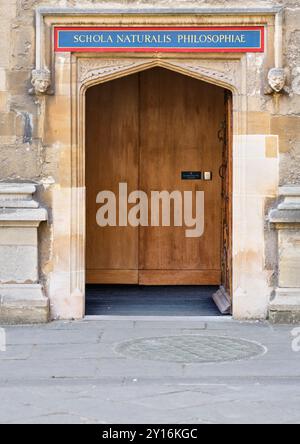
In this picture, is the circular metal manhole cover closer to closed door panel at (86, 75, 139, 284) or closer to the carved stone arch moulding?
the carved stone arch moulding

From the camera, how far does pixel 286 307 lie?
10828 mm

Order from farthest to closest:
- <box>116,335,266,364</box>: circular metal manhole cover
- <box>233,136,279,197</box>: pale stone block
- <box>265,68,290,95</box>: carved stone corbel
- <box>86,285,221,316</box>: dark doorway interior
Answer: <box>86,285,221,316</box>: dark doorway interior → <box>233,136,279,197</box>: pale stone block → <box>265,68,290,95</box>: carved stone corbel → <box>116,335,266,364</box>: circular metal manhole cover

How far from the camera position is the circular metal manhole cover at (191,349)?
911 centimetres

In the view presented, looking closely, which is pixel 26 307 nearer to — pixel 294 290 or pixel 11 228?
pixel 11 228

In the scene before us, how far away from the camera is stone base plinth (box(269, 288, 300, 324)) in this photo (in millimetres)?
10820

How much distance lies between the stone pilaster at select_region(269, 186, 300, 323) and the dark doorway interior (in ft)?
3.33

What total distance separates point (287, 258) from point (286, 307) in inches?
22.0

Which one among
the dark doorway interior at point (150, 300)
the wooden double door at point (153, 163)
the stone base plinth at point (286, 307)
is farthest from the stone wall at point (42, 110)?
→ the wooden double door at point (153, 163)

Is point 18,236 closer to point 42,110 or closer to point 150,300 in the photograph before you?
point 42,110

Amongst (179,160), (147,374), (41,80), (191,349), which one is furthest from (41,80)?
(147,374)

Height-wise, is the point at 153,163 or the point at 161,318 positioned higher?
the point at 153,163

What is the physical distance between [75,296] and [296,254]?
2596 mm

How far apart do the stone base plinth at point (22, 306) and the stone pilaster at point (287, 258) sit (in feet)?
8.61

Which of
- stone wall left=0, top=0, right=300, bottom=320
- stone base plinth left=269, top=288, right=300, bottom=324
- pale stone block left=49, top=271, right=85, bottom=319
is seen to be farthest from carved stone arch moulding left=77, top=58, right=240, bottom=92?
stone base plinth left=269, top=288, right=300, bottom=324
